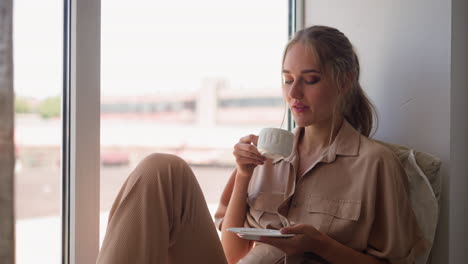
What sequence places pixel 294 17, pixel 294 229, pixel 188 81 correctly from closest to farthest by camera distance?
pixel 294 229, pixel 188 81, pixel 294 17

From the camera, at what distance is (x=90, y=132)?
5.19ft

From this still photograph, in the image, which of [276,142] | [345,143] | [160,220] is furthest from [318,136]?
[160,220]

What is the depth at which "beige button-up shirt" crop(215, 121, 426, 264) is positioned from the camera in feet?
4.85

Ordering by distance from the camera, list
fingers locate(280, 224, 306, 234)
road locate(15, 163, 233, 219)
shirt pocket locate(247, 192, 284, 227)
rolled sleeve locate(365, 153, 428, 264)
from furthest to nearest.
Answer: shirt pocket locate(247, 192, 284, 227), road locate(15, 163, 233, 219), rolled sleeve locate(365, 153, 428, 264), fingers locate(280, 224, 306, 234)

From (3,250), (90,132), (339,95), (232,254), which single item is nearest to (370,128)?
(339,95)

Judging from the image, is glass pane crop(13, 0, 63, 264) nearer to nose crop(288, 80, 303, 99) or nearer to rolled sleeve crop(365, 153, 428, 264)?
nose crop(288, 80, 303, 99)

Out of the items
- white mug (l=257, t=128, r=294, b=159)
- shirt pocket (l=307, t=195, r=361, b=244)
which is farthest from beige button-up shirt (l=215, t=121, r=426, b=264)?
white mug (l=257, t=128, r=294, b=159)

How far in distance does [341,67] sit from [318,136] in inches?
9.8

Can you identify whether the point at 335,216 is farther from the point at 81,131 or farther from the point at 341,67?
the point at 81,131

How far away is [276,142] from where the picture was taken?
143 centimetres

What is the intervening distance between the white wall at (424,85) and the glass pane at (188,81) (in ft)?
1.69

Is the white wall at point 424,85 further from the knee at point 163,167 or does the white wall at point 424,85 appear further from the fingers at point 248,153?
the knee at point 163,167

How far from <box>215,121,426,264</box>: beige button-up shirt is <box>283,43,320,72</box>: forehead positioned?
24cm

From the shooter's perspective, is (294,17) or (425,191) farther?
(294,17)
